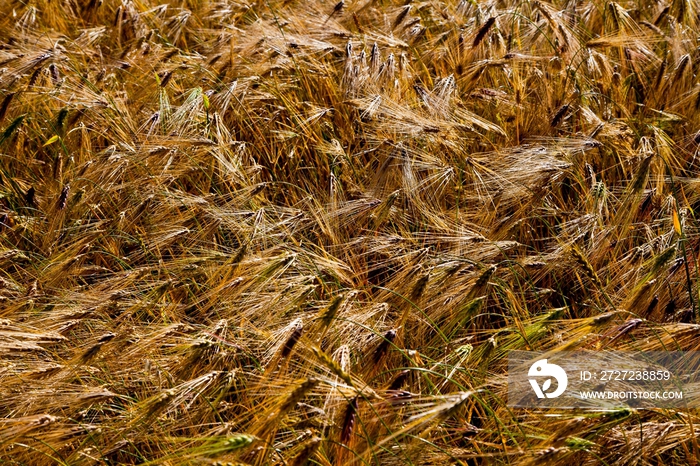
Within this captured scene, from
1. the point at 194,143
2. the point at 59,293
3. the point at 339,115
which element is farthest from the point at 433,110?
the point at 59,293

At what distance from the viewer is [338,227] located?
215cm

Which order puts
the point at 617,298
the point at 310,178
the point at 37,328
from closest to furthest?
the point at 37,328 → the point at 617,298 → the point at 310,178

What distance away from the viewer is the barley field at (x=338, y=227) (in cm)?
156

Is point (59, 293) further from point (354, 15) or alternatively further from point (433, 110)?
point (354, 15)

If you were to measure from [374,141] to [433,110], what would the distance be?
0.25 meters

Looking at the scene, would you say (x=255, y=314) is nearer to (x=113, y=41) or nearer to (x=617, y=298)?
(x=617, y=298)

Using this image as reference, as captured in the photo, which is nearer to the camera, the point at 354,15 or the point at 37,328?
the point at 37,328

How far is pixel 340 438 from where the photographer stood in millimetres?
1440

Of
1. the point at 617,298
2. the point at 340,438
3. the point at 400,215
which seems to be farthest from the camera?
the point at 400,215

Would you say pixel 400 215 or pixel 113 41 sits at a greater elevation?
pixel 113 41

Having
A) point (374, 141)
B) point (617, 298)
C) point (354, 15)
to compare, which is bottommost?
point (617, 298)

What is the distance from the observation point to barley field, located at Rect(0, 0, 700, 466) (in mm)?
1559

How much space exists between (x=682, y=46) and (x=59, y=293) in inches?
90.6

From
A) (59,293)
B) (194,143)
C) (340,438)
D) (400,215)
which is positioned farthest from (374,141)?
(340,438)
